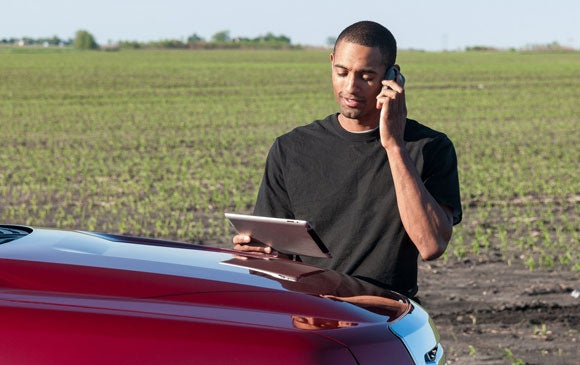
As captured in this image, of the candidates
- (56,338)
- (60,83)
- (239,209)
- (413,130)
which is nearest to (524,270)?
(239,209)

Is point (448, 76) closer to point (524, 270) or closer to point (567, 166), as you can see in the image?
point (567, 166)

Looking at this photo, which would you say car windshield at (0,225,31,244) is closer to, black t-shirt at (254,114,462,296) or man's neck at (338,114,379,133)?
black t-shirt at (254,114,462,296)

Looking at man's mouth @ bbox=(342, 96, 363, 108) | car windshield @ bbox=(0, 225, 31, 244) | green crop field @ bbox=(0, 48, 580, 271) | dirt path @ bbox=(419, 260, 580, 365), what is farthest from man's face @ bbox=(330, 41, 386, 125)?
green crop field @ bbox=(0, 48, 580, 271)

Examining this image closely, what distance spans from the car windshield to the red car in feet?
0.10

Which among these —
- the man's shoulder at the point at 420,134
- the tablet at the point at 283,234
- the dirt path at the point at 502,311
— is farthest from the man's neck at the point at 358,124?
the dirt path at the point at 502,311

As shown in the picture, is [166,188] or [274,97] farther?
[274,97]

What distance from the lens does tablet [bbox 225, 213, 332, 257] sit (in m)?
3.64

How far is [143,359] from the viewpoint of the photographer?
2.61 metres

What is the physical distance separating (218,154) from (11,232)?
17437 mm

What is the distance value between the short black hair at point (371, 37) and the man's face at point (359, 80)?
0.07 ft

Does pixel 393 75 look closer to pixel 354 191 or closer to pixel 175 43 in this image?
pixel 354 191

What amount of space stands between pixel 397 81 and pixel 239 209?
9976 mm

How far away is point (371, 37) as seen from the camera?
4207 millimetres

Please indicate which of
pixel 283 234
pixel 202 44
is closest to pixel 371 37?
pixel 283 234
